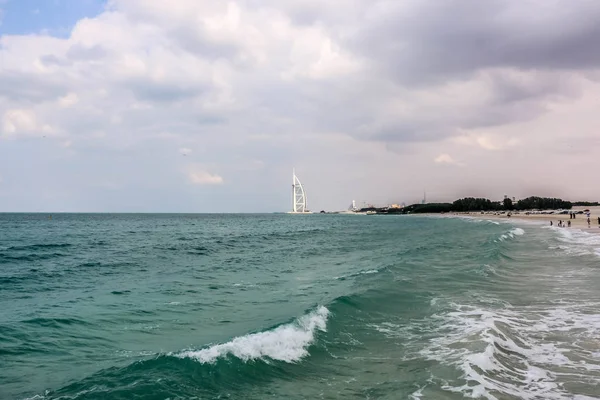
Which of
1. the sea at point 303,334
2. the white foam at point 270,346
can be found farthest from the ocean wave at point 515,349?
the white foam at point 270,346

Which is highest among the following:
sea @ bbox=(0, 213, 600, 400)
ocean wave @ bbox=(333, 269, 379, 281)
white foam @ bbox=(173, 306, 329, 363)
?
white foam @ bbox=(173, 306, 329, 363)

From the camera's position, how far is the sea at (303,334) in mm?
9227

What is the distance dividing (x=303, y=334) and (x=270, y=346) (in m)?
1.49

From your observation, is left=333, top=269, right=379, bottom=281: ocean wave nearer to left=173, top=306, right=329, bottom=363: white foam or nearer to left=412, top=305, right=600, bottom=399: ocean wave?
left=412, top=305, right=600, bottom=399: ocean wave

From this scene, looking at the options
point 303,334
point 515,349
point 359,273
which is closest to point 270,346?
point 303,334

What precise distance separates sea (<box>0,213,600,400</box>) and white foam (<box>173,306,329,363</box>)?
56 mm

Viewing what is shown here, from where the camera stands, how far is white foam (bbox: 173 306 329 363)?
10.8m

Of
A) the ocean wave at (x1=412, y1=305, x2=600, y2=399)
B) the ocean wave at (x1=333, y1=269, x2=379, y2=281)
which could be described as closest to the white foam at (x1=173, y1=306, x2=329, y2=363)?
the ocean wave at (x1=412, y1=305, x2=600, y2=399)

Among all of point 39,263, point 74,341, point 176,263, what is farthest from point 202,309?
point 39,263

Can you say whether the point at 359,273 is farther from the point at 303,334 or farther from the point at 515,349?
the point at 515,349

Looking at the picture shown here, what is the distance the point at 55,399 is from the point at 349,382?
5857 mm

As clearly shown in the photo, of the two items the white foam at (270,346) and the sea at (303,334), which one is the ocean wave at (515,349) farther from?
the white foam at (270,346)

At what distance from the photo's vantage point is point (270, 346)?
11656 mm

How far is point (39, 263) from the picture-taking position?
31203 millimetres
